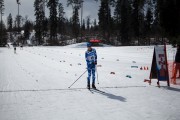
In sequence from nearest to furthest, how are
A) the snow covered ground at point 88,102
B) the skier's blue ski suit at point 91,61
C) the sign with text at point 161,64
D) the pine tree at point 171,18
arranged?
the snow covered ground at point 88,102
the skier's blue ski suit at point 91,61
the sign with text at point 161,64
the pine tree at point 171,18

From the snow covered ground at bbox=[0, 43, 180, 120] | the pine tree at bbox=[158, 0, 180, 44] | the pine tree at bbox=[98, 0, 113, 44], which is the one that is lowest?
the snow covered ground at bbox=[0, 43, 180, 120]

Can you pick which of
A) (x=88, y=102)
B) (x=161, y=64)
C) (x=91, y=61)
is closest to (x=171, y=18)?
(x=161, y=64)

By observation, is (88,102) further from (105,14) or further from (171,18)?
(105,14)

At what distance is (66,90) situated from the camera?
37.4 feet

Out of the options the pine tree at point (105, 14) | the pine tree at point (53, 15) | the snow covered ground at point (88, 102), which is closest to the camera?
the snow covered ground at point (88, 102)

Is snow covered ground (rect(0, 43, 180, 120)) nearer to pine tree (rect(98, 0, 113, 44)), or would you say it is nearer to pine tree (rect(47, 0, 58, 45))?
pine tree (rect(98, 0, 113, 44))

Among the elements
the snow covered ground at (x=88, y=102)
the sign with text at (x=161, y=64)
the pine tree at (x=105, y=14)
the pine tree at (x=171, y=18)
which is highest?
the pine tree at (x=105, y=14)

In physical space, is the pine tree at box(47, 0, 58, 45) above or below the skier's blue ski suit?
above

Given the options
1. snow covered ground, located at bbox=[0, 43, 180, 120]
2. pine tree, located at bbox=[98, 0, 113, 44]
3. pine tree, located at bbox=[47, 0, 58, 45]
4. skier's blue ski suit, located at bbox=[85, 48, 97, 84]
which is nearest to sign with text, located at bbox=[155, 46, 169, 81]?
snow covered ground, located at bbox=[0, 43, 180, 120]

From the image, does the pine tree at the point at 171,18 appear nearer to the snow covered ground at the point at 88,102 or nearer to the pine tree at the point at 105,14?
the snow covered ground at the point at 88,102

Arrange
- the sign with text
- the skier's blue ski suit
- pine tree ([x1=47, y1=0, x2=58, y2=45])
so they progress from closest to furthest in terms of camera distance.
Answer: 1. the skier's blue ski suit
2. the sign with text
3. pine tree ([x1=47, y1=0, x2=58, y2=45])

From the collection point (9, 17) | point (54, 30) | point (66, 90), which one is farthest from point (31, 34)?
point (66, 90)

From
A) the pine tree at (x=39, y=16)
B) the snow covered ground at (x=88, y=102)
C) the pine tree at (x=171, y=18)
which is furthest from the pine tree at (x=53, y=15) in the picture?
the snow covered ground at (x=88, y=102)

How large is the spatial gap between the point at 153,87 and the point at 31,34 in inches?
4528
